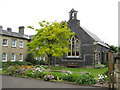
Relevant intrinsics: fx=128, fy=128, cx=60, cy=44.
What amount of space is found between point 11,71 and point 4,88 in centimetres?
571

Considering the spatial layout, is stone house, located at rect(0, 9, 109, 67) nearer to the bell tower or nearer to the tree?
the bell tower

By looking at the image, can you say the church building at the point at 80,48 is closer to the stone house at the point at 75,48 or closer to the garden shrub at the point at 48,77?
the stone house at the point at 75,48

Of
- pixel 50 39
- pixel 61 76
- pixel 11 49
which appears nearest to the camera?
pixel 61 76

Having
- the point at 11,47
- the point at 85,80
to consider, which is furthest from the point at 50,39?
the point at 11,47

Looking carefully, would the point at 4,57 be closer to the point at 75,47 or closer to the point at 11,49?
the point at 11,49

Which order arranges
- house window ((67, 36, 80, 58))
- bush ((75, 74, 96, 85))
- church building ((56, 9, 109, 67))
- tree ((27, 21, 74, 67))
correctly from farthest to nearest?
1. house window ((67, 36, 80, 58))
2. church building ((56, 9, 109, 67))
3. tree ((27, 21, 74, 67))
4. bush ((75, 74, 96, 85))

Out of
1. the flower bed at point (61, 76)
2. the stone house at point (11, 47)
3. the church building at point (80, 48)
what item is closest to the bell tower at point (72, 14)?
the church building at point (80, 48)

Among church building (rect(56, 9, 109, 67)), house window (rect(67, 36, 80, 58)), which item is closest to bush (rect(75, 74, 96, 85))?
church building (rect(56, 9, 109, 67))

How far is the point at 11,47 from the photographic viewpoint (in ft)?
87.1

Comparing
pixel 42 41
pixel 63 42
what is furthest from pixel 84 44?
pixel 42 41

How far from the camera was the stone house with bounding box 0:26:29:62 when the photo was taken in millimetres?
25102

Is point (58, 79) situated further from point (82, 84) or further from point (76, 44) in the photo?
point (76, 44)

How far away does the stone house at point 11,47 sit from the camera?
25102 millimetres

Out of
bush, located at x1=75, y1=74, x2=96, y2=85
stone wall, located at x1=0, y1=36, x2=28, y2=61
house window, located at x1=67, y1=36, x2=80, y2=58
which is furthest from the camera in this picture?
stone wall, located at x1=0, y1=36, x2=28, y2=61
